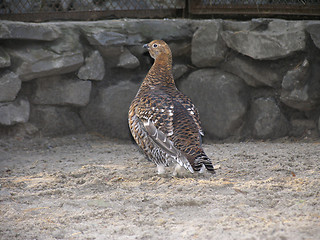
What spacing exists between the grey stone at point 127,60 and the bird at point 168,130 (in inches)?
42.4

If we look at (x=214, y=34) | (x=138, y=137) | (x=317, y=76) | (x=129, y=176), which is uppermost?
(x=214, y=34)

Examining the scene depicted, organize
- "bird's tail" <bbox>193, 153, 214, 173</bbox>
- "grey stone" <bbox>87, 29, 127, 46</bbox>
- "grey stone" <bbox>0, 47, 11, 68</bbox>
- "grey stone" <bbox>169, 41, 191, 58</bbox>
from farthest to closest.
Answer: "grey stone" <bbox>169, 41, 191, 58</bbox>
"grey stone" <bbox>87, 29, 127, 46</bbox>
"grey stone" <bbox>0, 47, 11, 68</bbox>
"bird's tail" <bbox>193, 153, 214, 173</bbox>

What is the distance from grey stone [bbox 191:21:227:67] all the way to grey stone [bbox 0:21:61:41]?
1720 millimetres

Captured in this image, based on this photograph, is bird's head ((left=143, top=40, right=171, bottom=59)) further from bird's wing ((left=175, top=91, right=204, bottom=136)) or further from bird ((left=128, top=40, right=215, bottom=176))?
bird's wing ((left=175, top=91, right=204, bottom=136))

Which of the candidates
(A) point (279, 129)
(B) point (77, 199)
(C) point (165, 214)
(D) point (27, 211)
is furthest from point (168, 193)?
(A) point (279, 129)

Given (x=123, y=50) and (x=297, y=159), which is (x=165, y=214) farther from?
(x=123, y=50)

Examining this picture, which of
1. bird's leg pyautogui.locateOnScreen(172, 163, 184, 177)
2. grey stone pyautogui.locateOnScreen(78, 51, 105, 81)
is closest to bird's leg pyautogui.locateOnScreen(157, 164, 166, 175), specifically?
bird's leg pyautogui.locateOnScreen(172, 163, 184, 177)

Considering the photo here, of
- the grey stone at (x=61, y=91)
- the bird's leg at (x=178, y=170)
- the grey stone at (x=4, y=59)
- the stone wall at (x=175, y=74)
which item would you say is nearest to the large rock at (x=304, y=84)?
the stone wall at (x=175, y=74)

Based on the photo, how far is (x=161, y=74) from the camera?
479 cm

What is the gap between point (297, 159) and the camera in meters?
4.58

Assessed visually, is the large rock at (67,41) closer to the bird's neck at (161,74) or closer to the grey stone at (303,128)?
the bird's neck at (161,74)

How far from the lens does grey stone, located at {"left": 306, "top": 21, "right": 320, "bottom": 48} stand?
17.1ft

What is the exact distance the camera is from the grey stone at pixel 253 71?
5.57m

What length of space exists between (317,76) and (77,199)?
3283 mm
